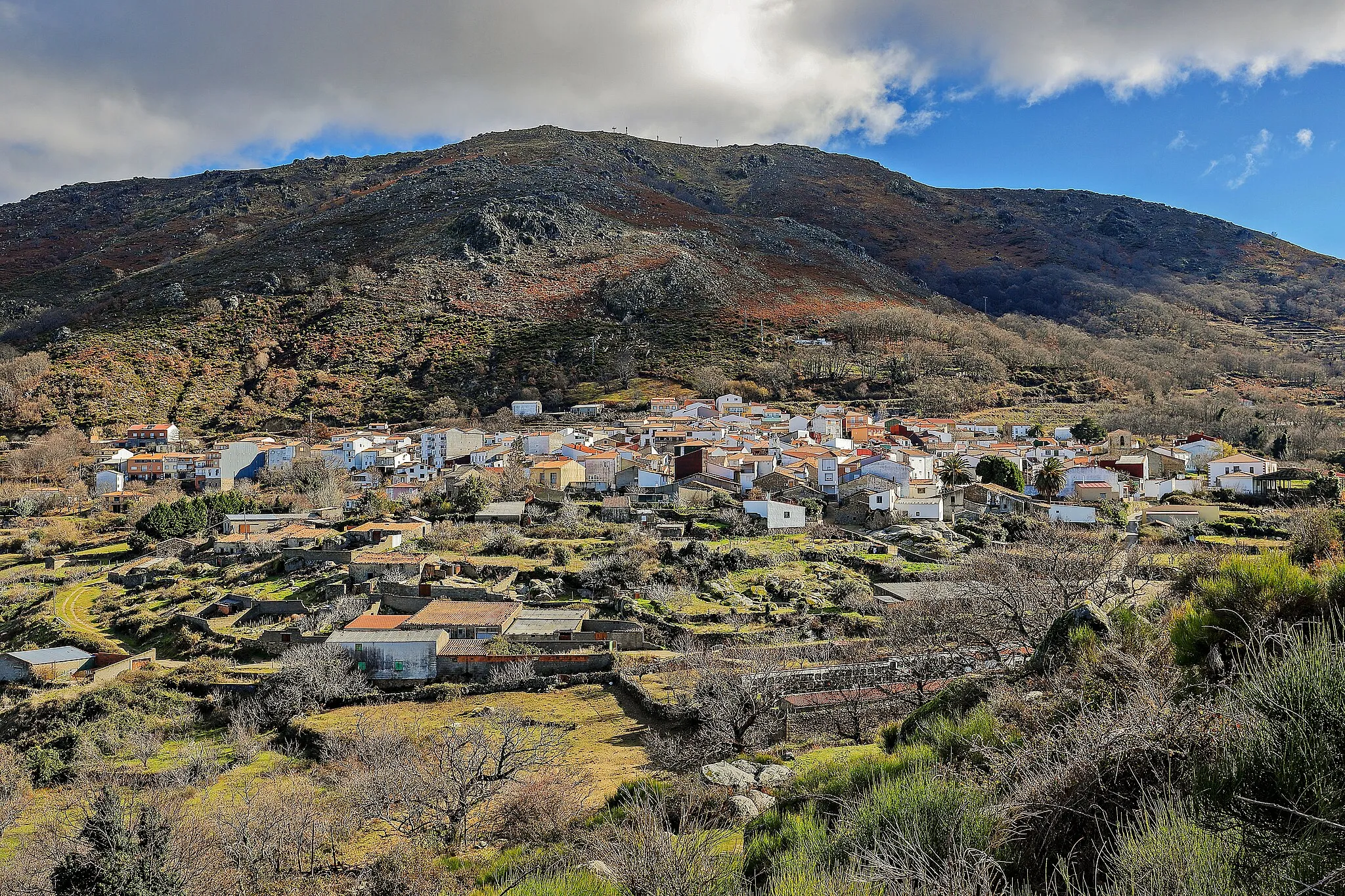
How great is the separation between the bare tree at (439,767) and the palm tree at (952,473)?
84.0 feet

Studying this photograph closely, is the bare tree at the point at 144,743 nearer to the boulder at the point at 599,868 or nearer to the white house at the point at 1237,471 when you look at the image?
the boulder at the point at 599,868

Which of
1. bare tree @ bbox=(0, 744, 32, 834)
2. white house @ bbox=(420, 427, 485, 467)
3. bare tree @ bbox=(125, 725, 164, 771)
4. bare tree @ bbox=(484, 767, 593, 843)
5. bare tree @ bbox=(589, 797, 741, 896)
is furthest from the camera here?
white house @ bbox=(420, 427, 485, 467)

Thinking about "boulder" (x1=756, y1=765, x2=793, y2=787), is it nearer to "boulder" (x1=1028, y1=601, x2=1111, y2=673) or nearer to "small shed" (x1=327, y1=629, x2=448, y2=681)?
"boulder" (x1=1028, y1=601, x2=1111, y2=673)

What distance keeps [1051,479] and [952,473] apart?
4086mm

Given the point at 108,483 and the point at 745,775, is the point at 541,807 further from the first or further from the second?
the point at 108,483

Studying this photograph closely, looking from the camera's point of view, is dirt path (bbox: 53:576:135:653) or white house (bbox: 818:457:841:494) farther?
white house (bbox: 818:457:841:494)

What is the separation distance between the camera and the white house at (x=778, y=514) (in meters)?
31.2

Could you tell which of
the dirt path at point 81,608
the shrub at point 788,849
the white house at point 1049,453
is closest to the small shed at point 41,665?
the dirt path at point 81,608

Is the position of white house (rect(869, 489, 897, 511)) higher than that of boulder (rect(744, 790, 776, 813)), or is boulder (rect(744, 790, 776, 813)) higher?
white house (rect(869, 489, 897, 511))

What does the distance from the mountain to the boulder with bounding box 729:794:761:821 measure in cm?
5401

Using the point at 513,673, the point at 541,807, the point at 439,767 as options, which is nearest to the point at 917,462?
the point at 513,673

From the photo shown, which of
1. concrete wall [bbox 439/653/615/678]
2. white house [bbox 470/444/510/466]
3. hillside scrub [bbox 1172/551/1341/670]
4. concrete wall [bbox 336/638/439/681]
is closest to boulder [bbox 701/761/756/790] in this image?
hillside scrub [bbox 1172/551/1341/670]

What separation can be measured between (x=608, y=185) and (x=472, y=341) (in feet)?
157

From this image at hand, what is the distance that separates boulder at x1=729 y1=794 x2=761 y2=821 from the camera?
780 cm
